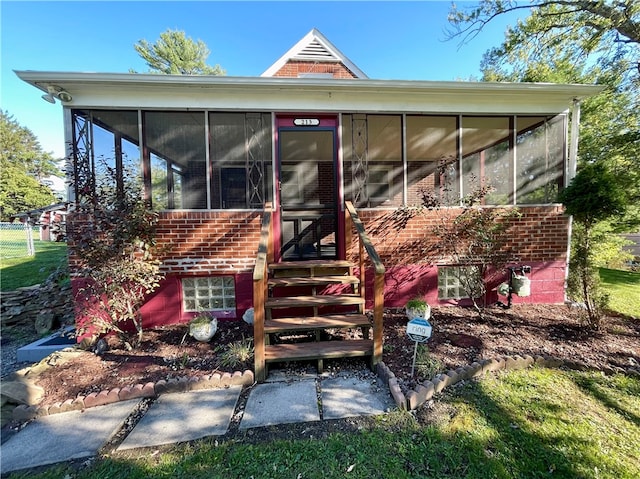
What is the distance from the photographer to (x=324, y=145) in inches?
203

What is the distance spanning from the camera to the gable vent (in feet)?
28.6

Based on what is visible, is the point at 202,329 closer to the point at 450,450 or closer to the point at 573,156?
the point at 450,450

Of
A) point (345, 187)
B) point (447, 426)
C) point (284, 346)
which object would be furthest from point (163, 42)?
point (447, 426)

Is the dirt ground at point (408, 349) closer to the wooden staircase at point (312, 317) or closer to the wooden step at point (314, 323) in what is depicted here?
the wooden staircase at point (312, 317)

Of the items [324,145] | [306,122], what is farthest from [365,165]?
[306,122]

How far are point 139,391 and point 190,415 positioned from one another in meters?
0.72

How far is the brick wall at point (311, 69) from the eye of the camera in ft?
28.7

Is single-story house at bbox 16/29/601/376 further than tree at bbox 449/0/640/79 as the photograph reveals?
No

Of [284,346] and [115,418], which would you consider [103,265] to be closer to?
[115,418]

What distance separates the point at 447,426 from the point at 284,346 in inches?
69.6

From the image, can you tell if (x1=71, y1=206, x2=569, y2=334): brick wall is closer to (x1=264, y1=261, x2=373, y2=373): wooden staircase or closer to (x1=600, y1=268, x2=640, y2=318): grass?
(x1=264, y1=261, x2=373, y2=373): wooden staircase

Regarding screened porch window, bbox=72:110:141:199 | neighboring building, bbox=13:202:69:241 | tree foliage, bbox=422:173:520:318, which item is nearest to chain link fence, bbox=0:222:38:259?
neighboring building, bbox=13:202:69:241

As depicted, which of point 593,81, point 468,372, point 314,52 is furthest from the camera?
point 314,52

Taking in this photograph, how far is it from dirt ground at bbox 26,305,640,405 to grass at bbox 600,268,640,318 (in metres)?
0.72
